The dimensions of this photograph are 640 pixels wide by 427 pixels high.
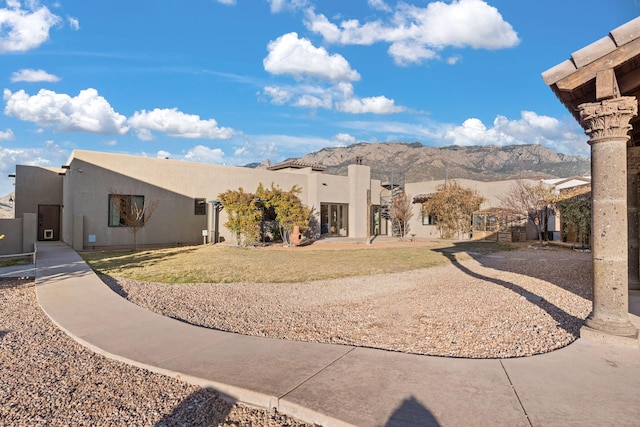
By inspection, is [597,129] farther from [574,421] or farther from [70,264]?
[70,264]

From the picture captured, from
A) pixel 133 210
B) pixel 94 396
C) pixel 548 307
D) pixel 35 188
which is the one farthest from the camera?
pixel 35 188

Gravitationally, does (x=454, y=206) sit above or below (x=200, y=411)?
above

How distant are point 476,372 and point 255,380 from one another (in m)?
1.99

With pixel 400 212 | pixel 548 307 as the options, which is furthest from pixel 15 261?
pixel 400 212

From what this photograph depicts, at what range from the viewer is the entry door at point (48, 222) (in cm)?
2060

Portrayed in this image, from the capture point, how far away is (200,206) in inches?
768

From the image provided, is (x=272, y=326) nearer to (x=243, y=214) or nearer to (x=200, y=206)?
(x=243, y=214)

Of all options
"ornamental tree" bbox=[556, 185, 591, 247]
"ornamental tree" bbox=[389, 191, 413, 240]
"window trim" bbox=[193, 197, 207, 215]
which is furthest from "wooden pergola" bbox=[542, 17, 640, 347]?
"ornamental tree" bbox=[389, 191, 413, 240]

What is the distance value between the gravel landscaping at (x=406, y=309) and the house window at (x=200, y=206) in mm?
10465

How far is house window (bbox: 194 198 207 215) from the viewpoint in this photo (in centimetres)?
1936

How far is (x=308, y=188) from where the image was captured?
79.7ft

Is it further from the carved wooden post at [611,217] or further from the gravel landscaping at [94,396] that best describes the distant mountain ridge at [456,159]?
the gravel landscaping at [94,396]

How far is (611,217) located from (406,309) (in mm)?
3155

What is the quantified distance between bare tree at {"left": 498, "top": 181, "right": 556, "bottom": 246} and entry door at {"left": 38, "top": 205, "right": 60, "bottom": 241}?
26.1 meters
